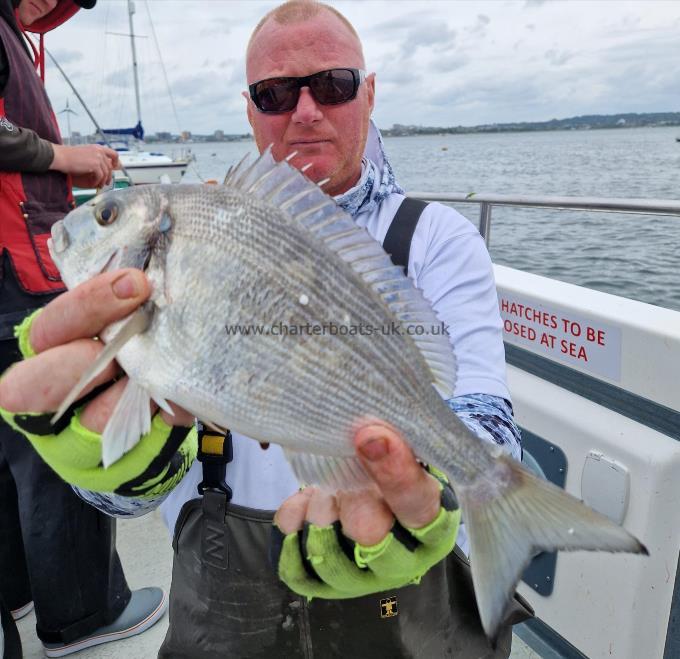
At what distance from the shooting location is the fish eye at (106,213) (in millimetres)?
1414

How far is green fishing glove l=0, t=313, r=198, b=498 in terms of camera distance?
135 centimetres

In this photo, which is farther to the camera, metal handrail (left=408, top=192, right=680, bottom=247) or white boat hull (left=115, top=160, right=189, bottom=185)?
white boat hull (left=115, top=160, right=189, bottom=185)

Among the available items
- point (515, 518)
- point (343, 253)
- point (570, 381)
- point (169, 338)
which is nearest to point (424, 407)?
point (515, 518)

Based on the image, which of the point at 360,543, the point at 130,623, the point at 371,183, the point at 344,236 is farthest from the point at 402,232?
the point at 130,623

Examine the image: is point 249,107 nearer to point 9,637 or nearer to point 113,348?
point 113,348

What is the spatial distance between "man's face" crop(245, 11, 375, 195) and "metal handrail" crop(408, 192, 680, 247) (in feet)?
4.85

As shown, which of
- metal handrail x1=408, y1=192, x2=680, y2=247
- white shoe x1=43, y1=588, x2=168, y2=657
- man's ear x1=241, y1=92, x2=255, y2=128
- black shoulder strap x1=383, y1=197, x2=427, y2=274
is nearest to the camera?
black shoulder strap x1=383, y1=197, x2=427, y2=274

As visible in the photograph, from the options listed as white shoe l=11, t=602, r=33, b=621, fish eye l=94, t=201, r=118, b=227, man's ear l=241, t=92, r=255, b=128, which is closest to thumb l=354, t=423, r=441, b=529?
fish eye l=94, t=201, r=118, b=227

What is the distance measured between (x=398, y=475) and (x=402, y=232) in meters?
1.07

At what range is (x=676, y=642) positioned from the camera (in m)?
2.20

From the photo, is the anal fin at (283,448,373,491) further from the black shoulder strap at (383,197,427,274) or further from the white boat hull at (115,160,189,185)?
the white boat hull at (115,160,189,185)

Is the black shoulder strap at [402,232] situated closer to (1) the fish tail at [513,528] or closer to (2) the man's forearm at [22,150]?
(1) the fish tail at [513,528]

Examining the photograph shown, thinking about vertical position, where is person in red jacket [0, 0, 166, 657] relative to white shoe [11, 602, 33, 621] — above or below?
above

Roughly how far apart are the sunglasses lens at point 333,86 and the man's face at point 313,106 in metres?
0.02
